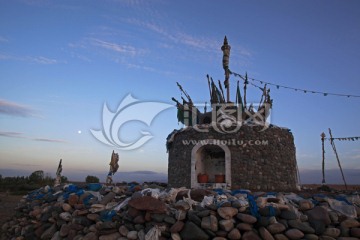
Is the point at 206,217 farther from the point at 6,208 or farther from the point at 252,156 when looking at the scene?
the point at 6,208

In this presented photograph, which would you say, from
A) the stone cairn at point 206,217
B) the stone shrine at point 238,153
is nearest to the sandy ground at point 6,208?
the stone cairn at point 206,217

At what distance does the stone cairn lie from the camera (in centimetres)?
532

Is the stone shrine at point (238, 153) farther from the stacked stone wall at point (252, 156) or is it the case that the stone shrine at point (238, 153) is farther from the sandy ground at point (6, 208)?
the sandy ground at point (6, 208)

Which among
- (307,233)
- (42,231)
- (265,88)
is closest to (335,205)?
(307,233)

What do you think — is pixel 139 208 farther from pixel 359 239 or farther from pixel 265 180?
pixel 265 180

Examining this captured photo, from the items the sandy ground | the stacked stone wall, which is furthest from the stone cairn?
the sandy ground

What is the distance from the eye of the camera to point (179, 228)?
5500 millimetres

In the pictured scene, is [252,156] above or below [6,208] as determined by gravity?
above

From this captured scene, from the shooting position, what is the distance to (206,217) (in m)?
5.54

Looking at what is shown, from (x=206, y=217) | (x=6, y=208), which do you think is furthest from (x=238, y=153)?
(x=6, y=208)

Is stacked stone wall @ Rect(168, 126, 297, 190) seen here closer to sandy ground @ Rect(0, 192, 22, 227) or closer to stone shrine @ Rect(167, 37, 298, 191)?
stone shrine @ Rect(167, 37, 298, 191)

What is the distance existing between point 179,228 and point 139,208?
104 centimetres

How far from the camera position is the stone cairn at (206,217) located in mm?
5316

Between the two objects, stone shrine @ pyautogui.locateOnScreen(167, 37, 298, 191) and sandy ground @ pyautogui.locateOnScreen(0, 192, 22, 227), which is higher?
stone shrine @ pyautogui.locateOnScreen(167, 37, 298, 191)
